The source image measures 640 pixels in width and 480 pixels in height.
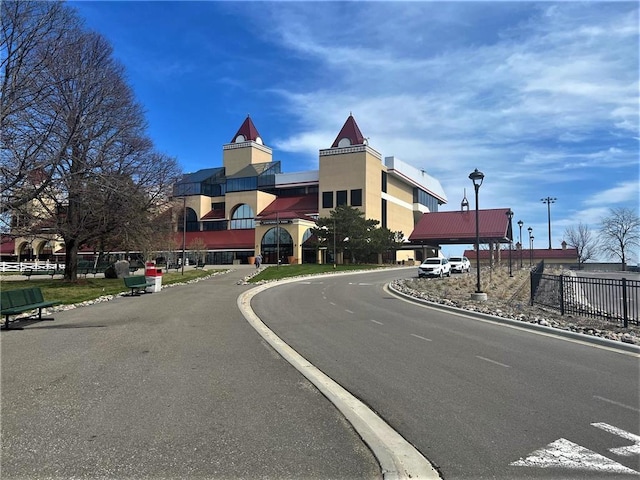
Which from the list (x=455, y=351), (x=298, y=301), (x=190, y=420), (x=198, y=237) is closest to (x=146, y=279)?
(x=298, y=301)

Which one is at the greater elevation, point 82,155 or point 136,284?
point 82,155

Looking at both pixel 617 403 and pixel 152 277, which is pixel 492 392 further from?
pixel 152 277

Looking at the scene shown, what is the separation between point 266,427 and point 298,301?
15153 millimetres

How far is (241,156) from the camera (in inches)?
3836

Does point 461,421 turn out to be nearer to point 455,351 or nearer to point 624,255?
point 455,351

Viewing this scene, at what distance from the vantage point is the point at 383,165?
86625 mm

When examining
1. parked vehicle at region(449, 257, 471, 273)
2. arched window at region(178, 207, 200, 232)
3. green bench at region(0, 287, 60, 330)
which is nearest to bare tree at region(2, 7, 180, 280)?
green bench at region(0, 287, 60, 330)

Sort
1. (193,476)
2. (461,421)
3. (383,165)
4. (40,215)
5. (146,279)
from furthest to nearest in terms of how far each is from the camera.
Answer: (383,165) < (40,215) < (146,279) < (461,421) < (193,476)

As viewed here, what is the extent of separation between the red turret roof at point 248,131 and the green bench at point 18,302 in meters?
87.3

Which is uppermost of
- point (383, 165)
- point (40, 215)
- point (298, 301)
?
point (383, 165)

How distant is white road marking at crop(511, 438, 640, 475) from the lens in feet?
13.8

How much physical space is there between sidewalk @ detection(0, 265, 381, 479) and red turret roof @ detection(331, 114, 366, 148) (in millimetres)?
77532

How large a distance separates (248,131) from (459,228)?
46.5 m

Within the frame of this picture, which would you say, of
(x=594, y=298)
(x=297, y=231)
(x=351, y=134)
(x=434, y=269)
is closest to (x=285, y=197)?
(x=351, y=134)
